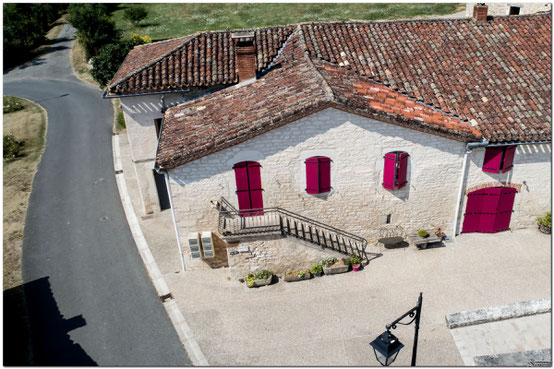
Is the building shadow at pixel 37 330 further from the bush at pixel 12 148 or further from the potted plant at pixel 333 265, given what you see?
the bush at pixel 12 148

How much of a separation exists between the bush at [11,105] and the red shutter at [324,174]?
91.5 ft

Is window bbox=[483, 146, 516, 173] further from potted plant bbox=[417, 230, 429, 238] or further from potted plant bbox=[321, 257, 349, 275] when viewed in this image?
potted plant bbox=[321, 257, 349, 275]

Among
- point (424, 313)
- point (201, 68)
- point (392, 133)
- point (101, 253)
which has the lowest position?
point (424, 313)

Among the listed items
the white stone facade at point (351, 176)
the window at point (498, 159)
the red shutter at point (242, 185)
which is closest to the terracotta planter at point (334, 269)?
the white stone facade at point (351, 176)

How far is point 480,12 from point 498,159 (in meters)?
7.18

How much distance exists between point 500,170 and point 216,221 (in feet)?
33.3

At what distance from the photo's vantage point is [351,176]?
52.7ft

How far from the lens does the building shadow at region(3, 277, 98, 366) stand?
45.0 feet

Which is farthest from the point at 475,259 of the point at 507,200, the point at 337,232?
the point at 337,232

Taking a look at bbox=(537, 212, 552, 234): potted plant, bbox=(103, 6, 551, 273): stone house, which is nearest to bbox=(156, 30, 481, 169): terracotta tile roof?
bbox=(103, 6, 551, 273): stone house

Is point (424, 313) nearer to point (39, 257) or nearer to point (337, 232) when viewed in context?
point (337, 232)

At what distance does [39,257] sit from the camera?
18.3 meters

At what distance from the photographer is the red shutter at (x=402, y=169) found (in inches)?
618

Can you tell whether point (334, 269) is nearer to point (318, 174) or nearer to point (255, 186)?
point (318, 174)
